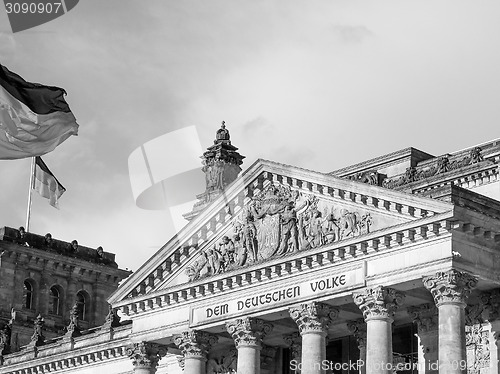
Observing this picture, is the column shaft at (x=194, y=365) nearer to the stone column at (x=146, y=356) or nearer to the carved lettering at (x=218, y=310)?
the carved lettering at (x=218, y=310)

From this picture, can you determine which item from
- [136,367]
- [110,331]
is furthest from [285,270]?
[110,331]

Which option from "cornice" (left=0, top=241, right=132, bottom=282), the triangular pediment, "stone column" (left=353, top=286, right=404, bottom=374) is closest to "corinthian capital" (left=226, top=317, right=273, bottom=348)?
the triangular pediment

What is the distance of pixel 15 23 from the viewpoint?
94.3 ft

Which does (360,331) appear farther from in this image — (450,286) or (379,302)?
(450,286)

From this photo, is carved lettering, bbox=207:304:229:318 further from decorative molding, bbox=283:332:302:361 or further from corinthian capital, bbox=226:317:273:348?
decorative molding, bbox=283:332:302:361

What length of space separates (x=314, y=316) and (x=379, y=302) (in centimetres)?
339

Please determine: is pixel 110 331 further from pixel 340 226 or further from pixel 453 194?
pixel 453 194

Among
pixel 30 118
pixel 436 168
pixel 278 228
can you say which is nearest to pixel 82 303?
pixel 436 168

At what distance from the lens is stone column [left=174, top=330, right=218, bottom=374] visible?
53.2m

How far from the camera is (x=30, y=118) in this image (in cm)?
3128

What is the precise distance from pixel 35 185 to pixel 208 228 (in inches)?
645

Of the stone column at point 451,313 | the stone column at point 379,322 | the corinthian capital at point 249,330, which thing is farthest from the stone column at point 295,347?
the stone column at point 451,313

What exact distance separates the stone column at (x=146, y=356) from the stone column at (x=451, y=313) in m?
16.3

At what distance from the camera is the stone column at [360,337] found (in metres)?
50.6
